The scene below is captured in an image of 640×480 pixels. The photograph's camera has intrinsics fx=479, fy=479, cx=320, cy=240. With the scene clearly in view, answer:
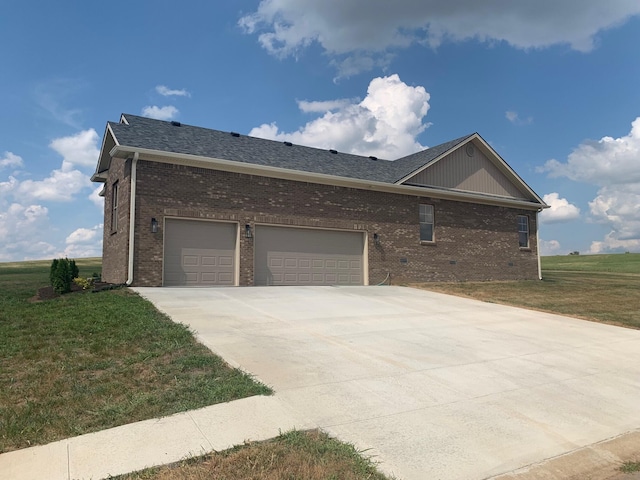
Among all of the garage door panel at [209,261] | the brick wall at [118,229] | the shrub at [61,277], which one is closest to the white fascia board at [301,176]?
the brick wall at [118,229]

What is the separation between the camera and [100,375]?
6094 mm

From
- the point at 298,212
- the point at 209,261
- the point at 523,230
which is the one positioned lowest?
the point at 209,261

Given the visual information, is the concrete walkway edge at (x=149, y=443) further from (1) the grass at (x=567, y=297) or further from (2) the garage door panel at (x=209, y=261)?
(2) the garage door panel at (x=209, y=261)

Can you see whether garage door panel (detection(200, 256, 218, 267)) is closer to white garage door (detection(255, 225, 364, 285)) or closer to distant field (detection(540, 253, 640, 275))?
white garage door (detection(255, 225, 364, 285))

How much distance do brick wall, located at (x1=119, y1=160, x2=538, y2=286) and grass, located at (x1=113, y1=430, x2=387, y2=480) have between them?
36.1ft

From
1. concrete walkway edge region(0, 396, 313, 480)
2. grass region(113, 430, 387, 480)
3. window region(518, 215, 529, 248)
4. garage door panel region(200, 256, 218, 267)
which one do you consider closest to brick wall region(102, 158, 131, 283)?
garage door panel region(200, 256, 218, 267)

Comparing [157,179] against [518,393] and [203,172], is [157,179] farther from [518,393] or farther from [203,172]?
[518,393]

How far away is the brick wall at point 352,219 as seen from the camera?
1438cm

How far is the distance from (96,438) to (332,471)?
7.12 ft

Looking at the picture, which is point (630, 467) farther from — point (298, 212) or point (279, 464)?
point (298, 212)

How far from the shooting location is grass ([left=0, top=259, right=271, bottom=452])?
4.75 metres

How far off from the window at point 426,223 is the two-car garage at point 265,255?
3.05 m

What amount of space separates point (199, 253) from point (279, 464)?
1197 cm

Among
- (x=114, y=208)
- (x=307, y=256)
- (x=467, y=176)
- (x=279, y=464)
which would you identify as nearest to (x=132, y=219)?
(x=114, y=208)
